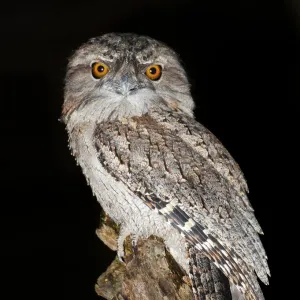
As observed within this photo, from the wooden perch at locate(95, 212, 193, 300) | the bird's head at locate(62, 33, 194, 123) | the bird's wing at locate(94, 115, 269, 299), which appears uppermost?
the bird's head at locate(62, 33, 194, 123)

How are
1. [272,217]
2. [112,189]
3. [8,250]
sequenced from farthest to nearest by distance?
[8,250], [272,217], [112,189]

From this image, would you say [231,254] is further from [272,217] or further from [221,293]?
[272,217]

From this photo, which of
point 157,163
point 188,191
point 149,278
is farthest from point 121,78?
point 149,278

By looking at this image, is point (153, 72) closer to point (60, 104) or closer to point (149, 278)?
point (149, 278)

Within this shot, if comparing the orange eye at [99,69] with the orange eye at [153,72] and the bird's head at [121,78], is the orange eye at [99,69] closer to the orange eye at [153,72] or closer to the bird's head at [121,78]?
the bird's head at [121,78]

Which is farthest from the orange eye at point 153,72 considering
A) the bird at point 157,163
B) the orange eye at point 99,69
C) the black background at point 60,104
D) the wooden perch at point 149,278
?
the black background at point 60,104

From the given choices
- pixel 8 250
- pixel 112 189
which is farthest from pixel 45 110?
pixel 112 189

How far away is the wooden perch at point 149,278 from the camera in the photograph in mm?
2670

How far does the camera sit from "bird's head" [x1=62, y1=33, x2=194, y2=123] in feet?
9.24

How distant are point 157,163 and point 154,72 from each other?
1.75ft

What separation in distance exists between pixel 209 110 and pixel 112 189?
2947mm

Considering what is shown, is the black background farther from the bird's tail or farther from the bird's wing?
the bird's tail

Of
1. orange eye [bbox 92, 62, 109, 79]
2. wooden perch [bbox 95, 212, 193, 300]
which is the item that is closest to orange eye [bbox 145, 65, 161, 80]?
orange eye [bbox 92, 62, 109, 79]

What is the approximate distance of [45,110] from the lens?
18.9 ft
